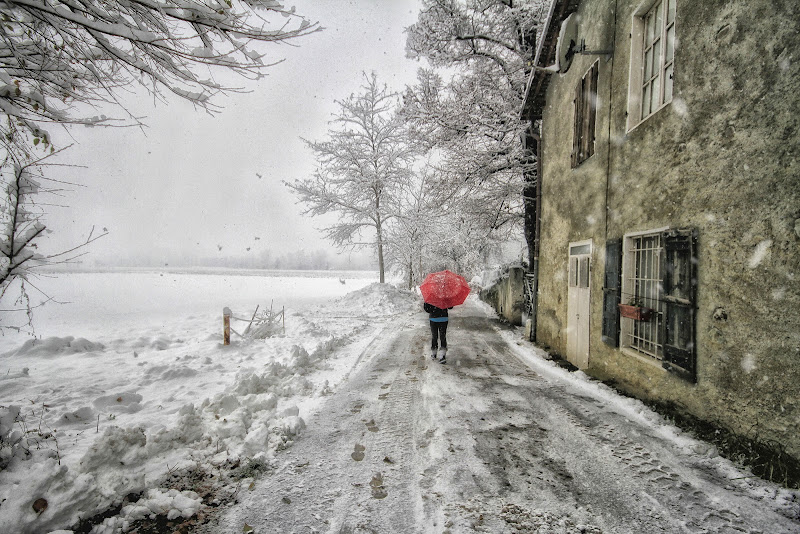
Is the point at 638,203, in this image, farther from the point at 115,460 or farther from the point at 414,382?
the point at 115,460

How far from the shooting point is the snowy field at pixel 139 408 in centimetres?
228

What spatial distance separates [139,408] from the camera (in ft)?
12.8

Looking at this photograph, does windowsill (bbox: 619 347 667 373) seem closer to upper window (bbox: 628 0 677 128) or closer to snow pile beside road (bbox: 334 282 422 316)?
upper window (bbox: 628 0 677 128)

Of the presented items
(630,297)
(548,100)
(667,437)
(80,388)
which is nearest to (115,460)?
(80,388)

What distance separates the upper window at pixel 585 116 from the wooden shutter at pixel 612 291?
A: 2061 mm

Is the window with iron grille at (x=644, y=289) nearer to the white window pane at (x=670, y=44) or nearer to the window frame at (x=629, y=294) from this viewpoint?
the window frame at (x=629, y=294)

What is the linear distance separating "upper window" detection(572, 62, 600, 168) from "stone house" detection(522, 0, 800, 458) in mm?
36

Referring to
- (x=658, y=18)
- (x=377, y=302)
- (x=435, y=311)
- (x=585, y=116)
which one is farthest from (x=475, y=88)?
(x=377, y=302)

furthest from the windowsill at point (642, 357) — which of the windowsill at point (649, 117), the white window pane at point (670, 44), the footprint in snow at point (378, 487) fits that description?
the white window pane at point (670, 44)

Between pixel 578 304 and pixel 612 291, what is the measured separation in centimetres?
126

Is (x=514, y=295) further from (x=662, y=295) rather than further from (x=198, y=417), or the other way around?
(x=198, y=417)

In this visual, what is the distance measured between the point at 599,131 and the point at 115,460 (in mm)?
7754

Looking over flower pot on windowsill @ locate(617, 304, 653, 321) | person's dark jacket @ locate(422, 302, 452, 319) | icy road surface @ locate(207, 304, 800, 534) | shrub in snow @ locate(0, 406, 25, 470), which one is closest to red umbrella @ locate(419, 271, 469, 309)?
person's dark jacket @ locate(422, 302, 452, 319)

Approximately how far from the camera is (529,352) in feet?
24.0
